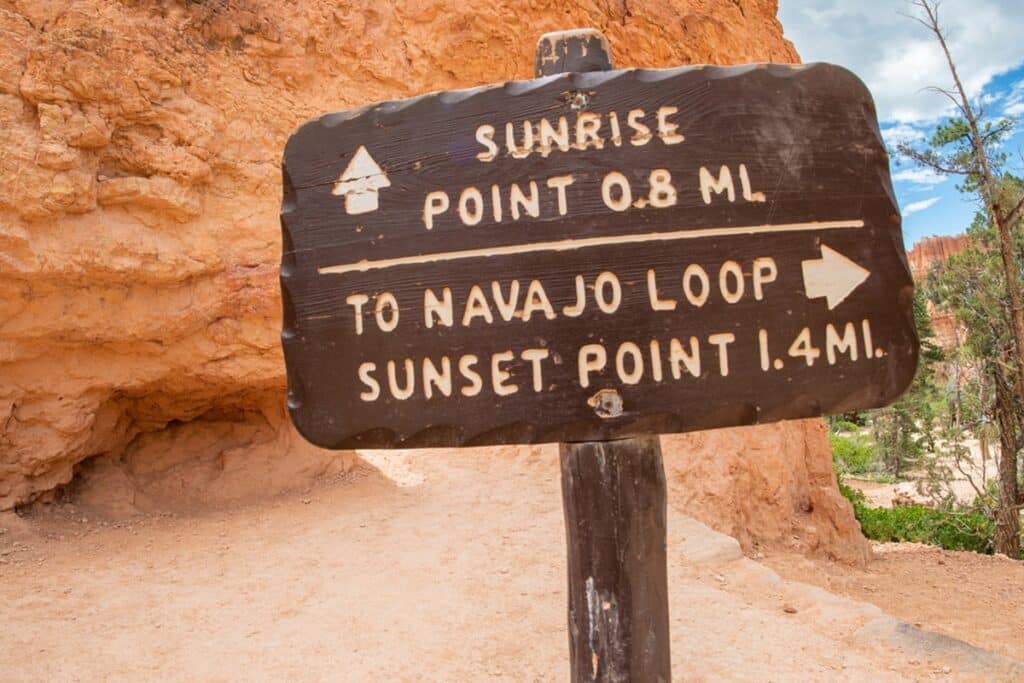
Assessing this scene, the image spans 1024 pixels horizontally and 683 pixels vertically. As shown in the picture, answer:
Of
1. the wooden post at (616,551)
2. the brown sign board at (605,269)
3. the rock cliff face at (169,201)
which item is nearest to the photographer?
the brown sign board at (605,269)

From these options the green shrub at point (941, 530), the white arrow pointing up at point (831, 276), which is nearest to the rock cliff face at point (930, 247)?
the green shrub at point (941, 530)

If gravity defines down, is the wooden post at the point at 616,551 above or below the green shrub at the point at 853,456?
above

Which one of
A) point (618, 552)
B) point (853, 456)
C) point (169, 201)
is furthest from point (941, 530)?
point (853, 456)

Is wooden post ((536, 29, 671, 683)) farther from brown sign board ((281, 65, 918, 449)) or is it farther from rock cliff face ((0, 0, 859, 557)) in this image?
rock cliff face ((0, 0, 859, 557))

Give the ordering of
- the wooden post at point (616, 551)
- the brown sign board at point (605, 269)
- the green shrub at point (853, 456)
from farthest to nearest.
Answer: the green shrub at point (853, 456)
the wooden post at point (616, 551)
the brown sign board at point (605, 269)

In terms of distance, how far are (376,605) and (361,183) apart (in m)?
3.13

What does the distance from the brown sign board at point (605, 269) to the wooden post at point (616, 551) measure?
0.61 feet

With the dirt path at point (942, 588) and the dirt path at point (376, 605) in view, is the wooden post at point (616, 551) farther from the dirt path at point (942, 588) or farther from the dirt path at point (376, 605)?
the dirt path at point (942, 588)

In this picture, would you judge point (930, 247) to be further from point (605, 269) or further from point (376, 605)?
point (605, 269)

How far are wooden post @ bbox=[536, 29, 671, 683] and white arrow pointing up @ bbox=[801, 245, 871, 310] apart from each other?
44 cm

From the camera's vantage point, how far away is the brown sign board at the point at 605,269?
4.01ft

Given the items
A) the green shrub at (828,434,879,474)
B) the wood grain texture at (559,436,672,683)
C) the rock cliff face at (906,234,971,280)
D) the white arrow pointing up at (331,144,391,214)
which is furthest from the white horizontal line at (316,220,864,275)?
the rock cliff face at (906,234,971,280)

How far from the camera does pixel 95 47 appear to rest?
4.82 m

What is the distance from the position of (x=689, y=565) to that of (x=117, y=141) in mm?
5069
